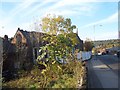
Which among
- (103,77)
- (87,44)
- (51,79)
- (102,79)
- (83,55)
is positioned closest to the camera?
Answer: (51,79)

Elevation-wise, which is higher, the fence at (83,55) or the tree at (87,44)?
the tree at (87,44)

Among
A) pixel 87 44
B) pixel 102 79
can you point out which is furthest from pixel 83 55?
pixel 87 44

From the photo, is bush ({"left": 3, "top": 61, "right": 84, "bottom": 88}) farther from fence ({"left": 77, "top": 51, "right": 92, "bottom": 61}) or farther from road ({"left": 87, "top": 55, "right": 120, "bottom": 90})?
fence ({"left": 77, "top": 51, "right": 92, "bottom": 61})

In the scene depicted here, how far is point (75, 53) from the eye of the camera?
58.4 ft

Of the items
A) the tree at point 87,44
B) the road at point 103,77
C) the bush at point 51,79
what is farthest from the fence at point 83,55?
the tree at point 87,44

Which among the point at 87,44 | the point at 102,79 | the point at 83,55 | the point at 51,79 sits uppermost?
the point at 87,44

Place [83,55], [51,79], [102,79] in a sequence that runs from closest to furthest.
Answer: [51,79] < [102,79] < [83,55]

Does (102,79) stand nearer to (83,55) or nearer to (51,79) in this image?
(51,79)

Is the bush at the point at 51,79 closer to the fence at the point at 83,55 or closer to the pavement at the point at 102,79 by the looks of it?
the pavement at the point at 102,79

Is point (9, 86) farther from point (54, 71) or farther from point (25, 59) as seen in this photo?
point (25, 59)

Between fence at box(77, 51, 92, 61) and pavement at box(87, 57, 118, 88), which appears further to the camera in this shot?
fence at box(77, 51, 92, 61)

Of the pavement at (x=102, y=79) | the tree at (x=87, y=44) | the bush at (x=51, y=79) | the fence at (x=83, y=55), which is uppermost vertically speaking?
the tree at (x=87, y=44)

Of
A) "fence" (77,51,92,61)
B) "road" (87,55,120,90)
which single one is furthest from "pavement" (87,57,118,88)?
"fence" (77,51,92,61)

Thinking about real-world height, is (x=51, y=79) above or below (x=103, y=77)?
above
